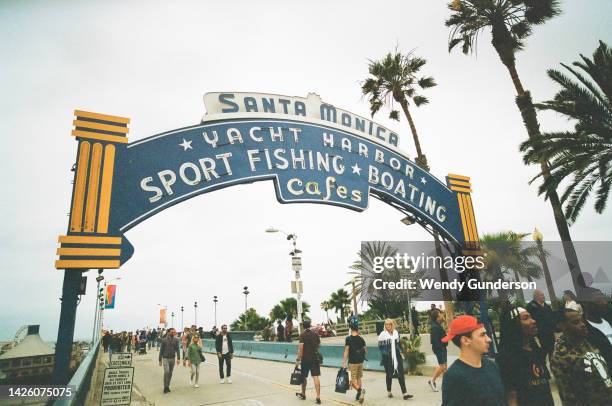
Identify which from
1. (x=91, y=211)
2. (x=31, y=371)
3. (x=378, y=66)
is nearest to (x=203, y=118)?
(x=91, y=211)

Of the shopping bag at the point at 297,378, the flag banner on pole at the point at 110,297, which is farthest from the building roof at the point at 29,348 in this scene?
the shopping bag at the point at 297,378

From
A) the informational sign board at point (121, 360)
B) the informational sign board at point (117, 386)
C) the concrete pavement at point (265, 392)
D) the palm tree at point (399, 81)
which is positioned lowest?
the concrete pavement at point (265, 392)

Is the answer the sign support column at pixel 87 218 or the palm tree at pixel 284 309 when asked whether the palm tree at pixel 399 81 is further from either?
the palm tree at pixel 284 309

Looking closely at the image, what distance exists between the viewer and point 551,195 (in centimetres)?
1383

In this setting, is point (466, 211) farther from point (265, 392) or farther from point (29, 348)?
point (29, 348)

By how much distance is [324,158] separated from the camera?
29.1 feet

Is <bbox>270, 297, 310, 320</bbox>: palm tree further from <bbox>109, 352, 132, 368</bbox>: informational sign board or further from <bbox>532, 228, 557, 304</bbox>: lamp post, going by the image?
<bbox>109, 352, 132, 368</bbox>: informational sign board

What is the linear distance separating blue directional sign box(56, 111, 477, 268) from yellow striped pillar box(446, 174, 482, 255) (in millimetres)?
33

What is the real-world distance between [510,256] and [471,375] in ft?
104

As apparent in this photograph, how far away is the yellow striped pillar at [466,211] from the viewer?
34.0 ft

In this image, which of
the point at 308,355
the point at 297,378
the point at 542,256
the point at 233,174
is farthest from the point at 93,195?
the point at 542,256

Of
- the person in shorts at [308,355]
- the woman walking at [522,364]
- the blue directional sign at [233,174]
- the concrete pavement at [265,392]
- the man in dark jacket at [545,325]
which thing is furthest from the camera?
the person in shorts at [308,355]

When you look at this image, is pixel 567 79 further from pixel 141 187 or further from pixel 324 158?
pixel 141 187

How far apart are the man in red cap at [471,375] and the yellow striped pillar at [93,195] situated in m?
5.33
